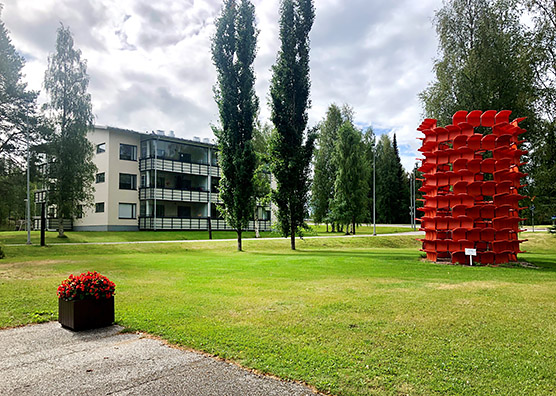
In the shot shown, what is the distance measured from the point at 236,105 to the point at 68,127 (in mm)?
15034

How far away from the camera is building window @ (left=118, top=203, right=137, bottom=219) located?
41.2 m

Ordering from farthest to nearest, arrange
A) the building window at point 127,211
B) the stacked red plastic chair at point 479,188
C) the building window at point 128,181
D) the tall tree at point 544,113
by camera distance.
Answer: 1. the building window at point 128,181
2. the building window at point 127,211
3. the tall tree at point 544,113
4. the stacked red plastic chair at point 479,188

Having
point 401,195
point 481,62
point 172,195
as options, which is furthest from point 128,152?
point 401,195

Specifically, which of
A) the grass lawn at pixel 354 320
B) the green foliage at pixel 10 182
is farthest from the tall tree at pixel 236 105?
the green foliage at pixel 10 182

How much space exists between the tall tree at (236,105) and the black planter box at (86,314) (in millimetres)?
19115

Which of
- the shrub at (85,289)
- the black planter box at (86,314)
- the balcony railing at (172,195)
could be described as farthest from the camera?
the balcony railing at (172,195)

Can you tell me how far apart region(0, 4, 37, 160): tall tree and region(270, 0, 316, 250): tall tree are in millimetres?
18195

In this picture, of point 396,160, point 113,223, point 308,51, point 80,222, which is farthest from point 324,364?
point 396,160

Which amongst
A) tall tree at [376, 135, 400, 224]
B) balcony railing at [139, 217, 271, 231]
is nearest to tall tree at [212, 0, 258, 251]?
balcony railing at [139, 217, 271, 231]

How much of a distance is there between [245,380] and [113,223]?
39.2m

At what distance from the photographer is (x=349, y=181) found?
4472cm

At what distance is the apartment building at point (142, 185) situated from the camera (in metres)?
40.7

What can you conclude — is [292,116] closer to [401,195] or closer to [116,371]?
[116,371]

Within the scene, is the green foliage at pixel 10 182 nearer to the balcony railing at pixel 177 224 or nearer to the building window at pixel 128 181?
the building window at pixel 128 181
